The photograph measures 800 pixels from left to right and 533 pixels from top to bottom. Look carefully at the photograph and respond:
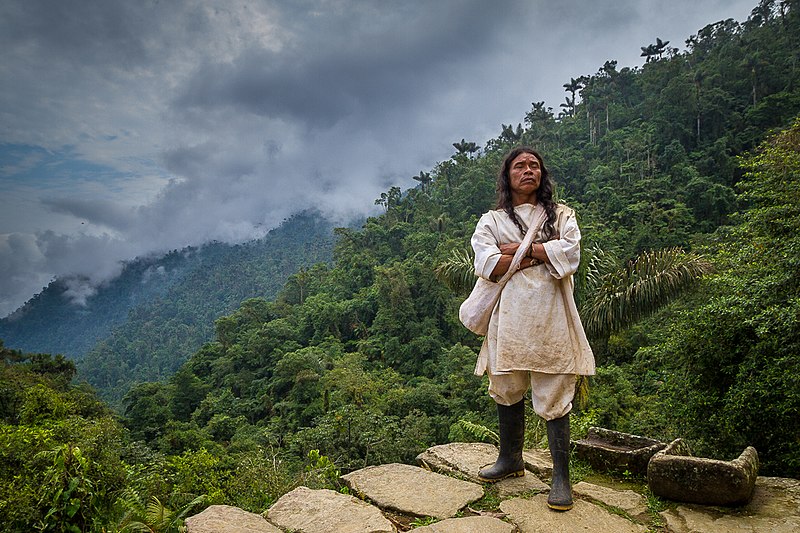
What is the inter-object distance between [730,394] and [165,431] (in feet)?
71.0

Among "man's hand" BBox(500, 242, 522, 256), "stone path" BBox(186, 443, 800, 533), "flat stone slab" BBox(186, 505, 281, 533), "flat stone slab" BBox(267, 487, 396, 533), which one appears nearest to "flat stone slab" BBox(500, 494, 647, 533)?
"stone path" BBox(186, 443, 800, 533)

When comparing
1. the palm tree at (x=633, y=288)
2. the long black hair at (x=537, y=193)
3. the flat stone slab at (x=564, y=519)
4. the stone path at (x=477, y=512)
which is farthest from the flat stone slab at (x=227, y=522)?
the palm tree at (x=633, y=288)

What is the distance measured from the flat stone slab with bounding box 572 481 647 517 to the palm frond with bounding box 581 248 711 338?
465 centimetres

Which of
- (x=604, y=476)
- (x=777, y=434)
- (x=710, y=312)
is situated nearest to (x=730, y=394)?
(x=777, y=434)

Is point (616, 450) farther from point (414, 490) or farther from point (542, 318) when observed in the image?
point (414, 490)

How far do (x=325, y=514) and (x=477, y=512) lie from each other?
0.66 meters

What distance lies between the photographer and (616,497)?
2.11m

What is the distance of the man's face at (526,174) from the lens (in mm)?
2301

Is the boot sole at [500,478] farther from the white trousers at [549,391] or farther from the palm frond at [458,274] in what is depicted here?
the palm frond at [458,274]

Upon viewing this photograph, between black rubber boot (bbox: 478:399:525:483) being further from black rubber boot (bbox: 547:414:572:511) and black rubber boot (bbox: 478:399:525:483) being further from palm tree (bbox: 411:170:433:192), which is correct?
palm tree (bbox: 411:170:433:192)

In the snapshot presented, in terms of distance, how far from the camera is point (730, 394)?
11.5 feet

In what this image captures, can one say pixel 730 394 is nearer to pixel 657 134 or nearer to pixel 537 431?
pixel 537 431

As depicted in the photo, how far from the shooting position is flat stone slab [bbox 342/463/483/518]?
2.00m

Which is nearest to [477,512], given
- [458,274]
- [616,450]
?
[616,450]
